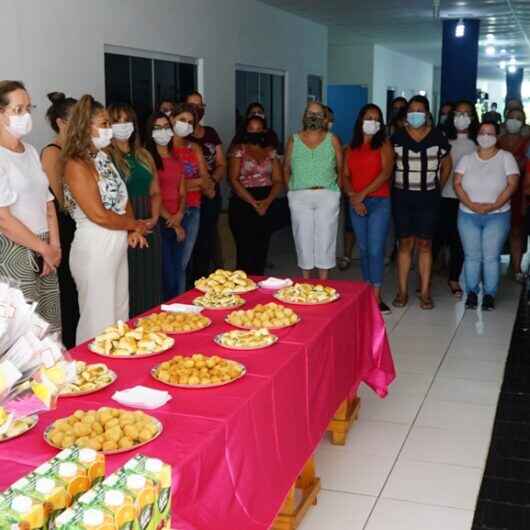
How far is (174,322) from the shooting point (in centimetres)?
293

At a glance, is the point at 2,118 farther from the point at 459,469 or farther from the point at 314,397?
the point at 459,469

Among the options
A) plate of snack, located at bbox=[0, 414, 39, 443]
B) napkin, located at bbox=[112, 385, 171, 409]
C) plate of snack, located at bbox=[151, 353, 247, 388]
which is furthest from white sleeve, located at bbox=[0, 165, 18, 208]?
plate of snack, located at bbox=[0, 414, 39, 443]

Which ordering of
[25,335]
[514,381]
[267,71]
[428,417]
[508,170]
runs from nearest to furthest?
[25,335], [428,417], [514,381], [508,170], [267,71]

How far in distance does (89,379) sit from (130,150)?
2.61 meters

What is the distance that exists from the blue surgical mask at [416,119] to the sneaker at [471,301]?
55.1 inches

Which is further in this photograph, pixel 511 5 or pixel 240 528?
pixel 511 5

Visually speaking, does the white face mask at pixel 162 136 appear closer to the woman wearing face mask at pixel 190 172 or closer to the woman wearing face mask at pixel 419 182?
the woman wearing face mask at pixel 190 172

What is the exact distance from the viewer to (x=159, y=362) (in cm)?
255

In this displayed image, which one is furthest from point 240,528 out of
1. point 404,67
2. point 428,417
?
point 404,67


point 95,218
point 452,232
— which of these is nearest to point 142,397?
point 95,218

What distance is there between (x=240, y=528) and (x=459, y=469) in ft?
4.93

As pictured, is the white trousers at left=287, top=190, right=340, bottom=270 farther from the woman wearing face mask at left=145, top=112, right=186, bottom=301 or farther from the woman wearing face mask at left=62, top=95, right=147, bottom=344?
the woman wearing face mask at left=62, top=95, right=147, bottom=344

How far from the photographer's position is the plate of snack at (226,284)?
3541mm

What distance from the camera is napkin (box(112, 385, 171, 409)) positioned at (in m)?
2.12
